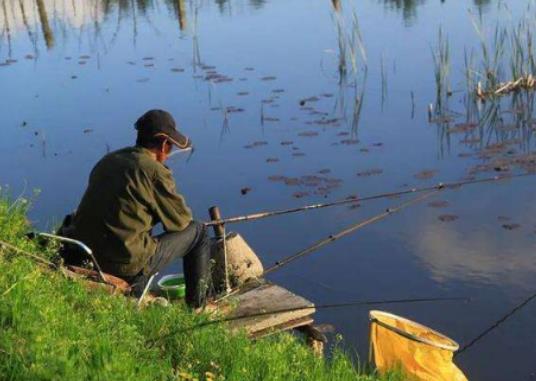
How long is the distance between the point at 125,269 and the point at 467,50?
949cm

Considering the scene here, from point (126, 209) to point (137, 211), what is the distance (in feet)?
0.20

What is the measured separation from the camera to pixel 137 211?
15.8 ft

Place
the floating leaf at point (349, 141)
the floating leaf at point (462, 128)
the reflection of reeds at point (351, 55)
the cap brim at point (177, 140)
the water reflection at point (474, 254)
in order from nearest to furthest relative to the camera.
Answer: the cap brim at point (177, 140)
the water reflection at point (474, 254)
the floating leaf at point (349, 141)
the floating leaf at point (462, 128)
the reflection of reeds at point (351, 55)

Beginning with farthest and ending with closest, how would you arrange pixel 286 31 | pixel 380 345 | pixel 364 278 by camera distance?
pixel 286 31 < pixel 364 278 < pixel 380 345

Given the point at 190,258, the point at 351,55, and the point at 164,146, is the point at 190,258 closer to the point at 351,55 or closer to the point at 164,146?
the point at 164,146

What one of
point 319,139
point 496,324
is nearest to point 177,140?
point 496,324

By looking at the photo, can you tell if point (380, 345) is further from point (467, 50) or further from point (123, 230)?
point (467, 50)

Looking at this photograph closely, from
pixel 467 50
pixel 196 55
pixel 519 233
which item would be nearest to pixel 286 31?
pixel 196 55

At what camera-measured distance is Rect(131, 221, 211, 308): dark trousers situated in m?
5.04

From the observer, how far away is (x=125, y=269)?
496cm

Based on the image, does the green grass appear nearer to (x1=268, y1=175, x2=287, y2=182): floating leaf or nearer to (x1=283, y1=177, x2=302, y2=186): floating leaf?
(x1=283, y1=177, x2=302, y2=186): floating leaf

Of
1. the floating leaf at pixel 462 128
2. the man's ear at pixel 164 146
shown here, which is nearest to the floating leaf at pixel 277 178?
the floating leaf at pixel 462 128

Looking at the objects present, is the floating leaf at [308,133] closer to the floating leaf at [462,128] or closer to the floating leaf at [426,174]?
the floating leaf at [462,128]

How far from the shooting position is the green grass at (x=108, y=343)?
319 centimetres
